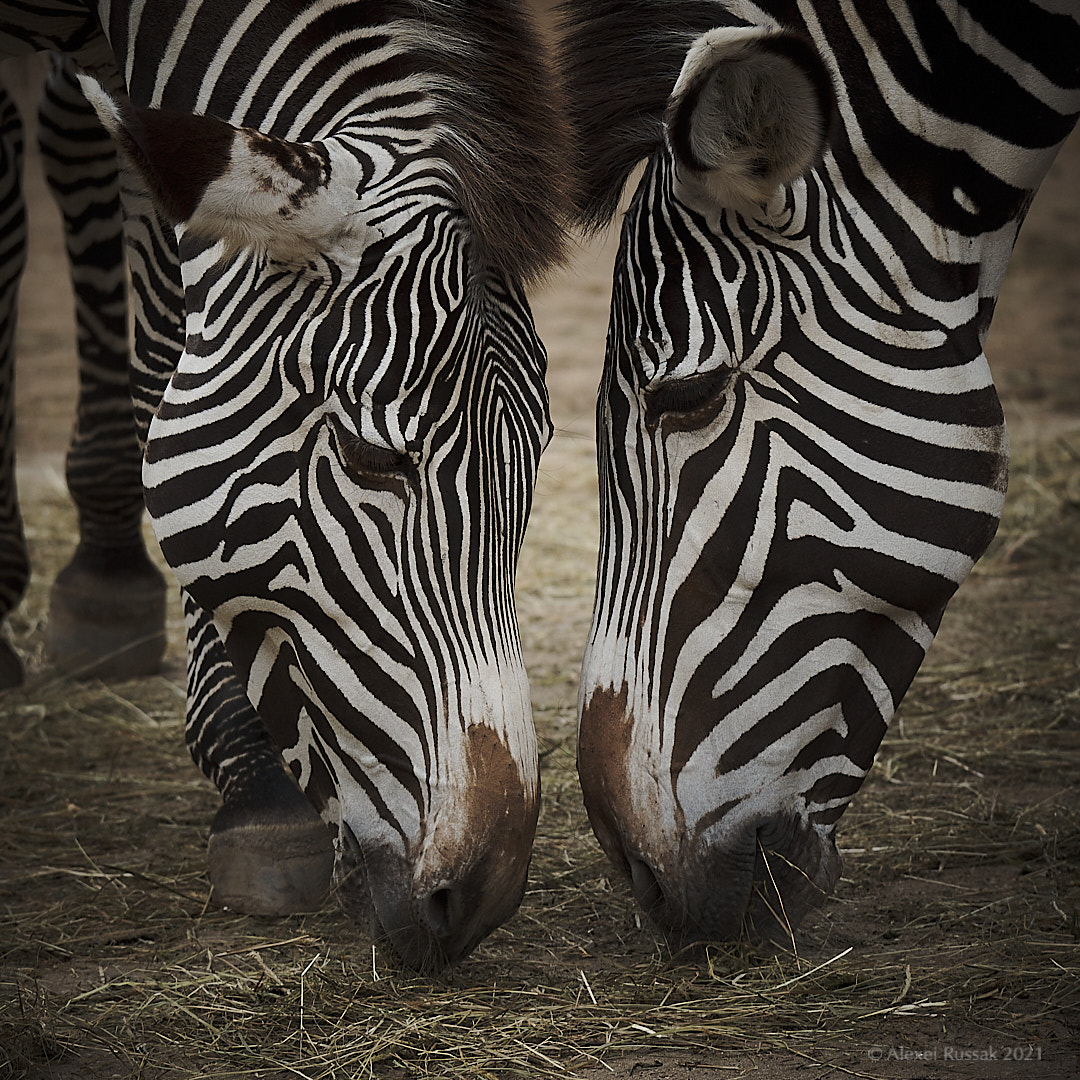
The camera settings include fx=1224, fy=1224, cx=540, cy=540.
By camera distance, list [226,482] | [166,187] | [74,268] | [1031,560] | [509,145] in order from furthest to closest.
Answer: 1. [1031,560]
2. [74,268]
3. [509,145]
4. [226,482]
5. [166,187]

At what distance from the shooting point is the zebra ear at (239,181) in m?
2.11

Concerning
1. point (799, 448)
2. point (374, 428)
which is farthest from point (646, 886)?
point (374, 428)

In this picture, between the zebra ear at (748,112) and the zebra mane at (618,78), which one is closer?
the zebra ear at (748,112)

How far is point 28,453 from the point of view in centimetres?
731

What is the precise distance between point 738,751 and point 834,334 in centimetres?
80

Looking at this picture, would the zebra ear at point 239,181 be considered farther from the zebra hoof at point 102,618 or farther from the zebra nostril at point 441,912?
the zebra hoof at point 102,618

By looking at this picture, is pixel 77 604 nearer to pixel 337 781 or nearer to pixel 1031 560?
pixel 337 781

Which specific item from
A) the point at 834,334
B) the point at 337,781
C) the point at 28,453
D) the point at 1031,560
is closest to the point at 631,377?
the point at 834,334

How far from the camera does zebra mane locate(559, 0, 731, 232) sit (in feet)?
8.07

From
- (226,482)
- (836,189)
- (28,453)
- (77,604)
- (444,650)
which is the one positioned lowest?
(28,453)

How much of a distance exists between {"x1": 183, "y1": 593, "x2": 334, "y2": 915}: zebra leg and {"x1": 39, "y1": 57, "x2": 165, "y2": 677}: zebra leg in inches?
63.7

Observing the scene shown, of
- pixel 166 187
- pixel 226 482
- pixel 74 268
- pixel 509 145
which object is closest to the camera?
pixel 166 187

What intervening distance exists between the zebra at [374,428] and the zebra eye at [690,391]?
0.93 ft

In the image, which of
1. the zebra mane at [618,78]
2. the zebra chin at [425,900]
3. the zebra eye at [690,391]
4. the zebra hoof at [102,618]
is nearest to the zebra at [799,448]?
the zebra eye at [690,391]
